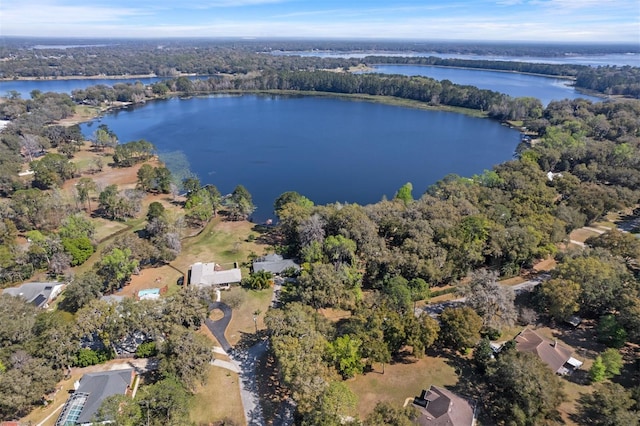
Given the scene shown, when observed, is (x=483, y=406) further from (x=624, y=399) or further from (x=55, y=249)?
→ (x=55, y=249)

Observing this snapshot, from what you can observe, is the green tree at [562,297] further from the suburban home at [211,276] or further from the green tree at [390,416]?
the suburban home at [211,276]

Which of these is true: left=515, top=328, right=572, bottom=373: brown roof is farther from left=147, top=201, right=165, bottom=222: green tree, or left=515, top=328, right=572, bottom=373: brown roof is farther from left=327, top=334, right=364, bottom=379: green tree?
left=147, top=201, right=165, bottom=222: green tree

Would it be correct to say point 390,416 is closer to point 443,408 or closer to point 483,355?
point 443,408

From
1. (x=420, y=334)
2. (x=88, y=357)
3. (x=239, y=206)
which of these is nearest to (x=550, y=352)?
(x=420, y=334)

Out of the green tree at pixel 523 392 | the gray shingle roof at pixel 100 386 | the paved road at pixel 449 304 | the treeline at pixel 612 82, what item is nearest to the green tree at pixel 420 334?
the green tree at pixel 523 392

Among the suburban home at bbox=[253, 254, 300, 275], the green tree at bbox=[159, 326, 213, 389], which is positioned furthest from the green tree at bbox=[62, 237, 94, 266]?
the green tree at bbox=[159, 326, 213, 389]
